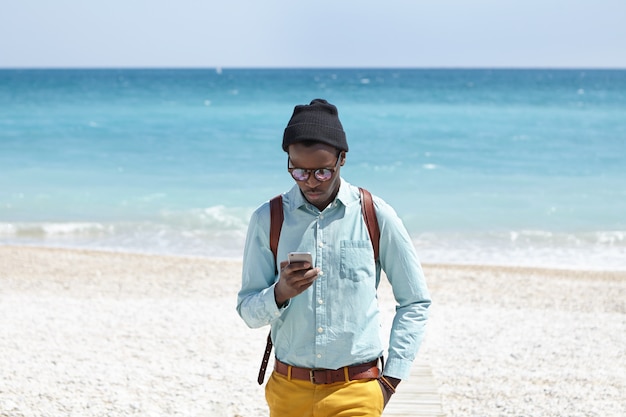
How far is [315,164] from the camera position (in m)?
2.94

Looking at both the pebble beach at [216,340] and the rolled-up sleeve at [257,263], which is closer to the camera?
the rolled-up sleeve at [257,263]

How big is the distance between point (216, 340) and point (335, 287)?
224 inches

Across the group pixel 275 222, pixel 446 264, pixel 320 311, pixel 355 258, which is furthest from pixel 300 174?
pixel 446 264

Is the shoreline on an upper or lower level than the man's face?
lower

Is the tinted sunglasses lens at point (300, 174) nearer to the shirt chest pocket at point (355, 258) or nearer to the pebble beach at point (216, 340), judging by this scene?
the shirt chest pocket at point (355, 258)

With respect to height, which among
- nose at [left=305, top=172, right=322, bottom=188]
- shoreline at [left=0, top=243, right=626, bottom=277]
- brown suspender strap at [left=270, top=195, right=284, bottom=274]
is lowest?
shoreline at [left=0, top=243, right=626, bottom=277]

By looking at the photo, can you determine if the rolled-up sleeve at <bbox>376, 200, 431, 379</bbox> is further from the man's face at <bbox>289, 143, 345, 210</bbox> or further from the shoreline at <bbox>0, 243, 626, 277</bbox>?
the shoreline at <bbox>0, 243, 626, 277</bbox>

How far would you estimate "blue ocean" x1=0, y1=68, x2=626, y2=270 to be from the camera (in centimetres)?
1656

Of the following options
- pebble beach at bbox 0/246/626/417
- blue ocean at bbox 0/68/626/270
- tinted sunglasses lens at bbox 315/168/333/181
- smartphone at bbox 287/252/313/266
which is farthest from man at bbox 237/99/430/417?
blue ocean at bbox 0/68/626/270

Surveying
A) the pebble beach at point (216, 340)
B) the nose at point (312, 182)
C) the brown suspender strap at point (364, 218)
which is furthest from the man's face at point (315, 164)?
the pebble beach at point (216, 340)

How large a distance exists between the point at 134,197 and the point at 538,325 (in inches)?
540

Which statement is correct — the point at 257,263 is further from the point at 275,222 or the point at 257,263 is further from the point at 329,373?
the point at 329,373

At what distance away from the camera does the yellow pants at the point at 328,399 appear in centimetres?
302

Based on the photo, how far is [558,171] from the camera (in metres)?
27.5
